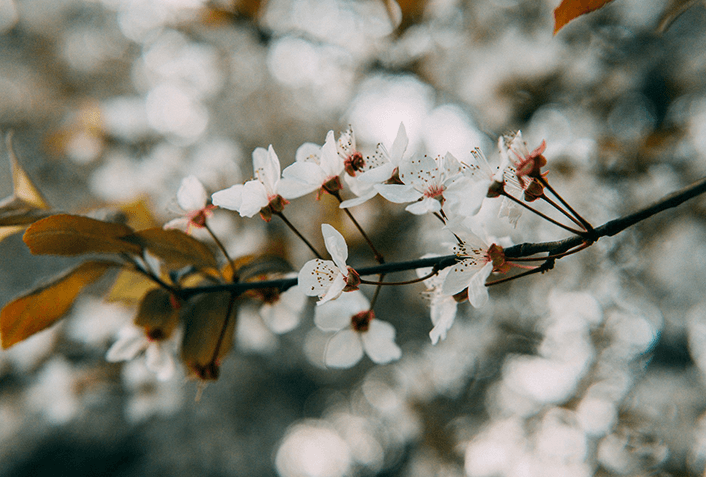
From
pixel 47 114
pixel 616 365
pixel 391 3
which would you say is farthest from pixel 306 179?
pixel 47 114

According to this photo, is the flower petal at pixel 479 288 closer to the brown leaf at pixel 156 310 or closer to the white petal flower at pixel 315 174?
the white petal flower at pixel 315 174

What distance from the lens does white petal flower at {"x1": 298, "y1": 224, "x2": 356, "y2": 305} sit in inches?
15.2

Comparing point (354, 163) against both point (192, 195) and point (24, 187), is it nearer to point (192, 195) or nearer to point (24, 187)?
point (192, 195)

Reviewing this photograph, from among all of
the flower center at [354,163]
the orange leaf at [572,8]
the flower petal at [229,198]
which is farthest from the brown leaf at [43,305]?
the orange leaf at [572,8]

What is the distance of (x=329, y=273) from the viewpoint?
1.40 feet

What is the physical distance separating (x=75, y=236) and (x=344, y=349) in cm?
33

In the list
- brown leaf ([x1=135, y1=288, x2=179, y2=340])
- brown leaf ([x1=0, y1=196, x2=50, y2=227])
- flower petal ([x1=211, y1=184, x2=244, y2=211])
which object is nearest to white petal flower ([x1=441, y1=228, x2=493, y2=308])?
flower petal ([x1=211, y1=184, x2=244, y2=211])

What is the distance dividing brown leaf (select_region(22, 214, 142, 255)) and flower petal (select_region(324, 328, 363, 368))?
10.1 inches

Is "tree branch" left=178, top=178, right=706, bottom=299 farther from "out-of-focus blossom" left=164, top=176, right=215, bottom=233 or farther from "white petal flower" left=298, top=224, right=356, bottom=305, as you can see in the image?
"out-of-focus blossom" left=164, top=176, right=215, bottom=233

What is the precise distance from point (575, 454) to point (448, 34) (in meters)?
1.82

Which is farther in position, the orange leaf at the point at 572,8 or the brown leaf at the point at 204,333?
the brown leaf at the point at 204,333

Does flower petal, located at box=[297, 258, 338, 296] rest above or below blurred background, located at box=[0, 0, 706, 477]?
above

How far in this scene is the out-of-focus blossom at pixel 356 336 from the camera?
0.51 metres

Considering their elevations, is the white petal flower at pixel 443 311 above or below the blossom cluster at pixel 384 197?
below
